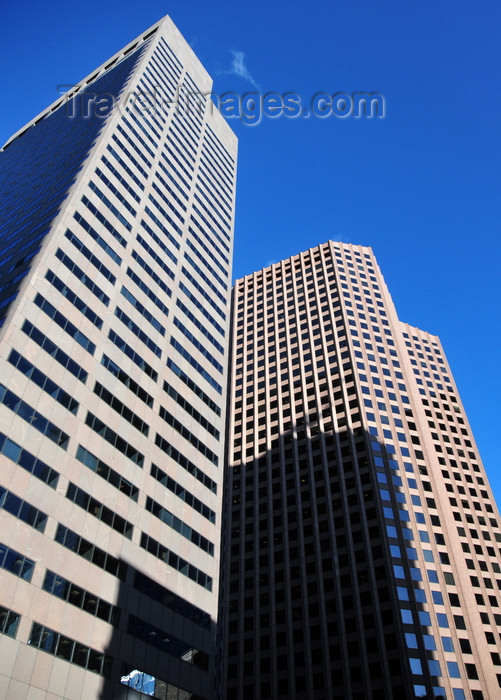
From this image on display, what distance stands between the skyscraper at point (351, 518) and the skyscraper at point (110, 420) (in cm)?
4212

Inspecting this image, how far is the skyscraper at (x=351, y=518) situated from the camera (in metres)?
84.0

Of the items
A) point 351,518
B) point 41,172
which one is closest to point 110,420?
point 41,172

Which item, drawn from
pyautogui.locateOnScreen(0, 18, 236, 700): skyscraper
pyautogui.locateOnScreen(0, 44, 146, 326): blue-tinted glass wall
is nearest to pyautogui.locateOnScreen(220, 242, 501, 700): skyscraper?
Answer: pyautogui.locateOnScreen(0, 18, 236, 700): skyscraper

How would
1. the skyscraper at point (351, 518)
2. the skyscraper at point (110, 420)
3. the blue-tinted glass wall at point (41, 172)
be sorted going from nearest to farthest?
the skyscraper at point (110, 420)
the blue-tinted glass wall at point (41, 172)
the skyscraper at point (351, 518)

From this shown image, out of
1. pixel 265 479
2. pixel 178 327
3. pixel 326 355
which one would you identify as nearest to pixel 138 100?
pixel 178 327

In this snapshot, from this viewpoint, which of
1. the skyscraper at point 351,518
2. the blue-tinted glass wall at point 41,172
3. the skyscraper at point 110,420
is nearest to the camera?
the skyscraper at point 110,420

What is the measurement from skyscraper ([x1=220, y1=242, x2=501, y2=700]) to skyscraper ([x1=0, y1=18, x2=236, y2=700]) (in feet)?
138

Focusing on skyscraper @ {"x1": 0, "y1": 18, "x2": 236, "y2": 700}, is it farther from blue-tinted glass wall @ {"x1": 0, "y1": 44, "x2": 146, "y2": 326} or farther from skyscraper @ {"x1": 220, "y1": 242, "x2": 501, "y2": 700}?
skyscraper @ {"x1": 220, "y1": 242, "x2": 501, "y2": 700}

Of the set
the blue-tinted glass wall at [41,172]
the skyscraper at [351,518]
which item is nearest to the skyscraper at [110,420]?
the blue-tinted glass wall at [41,172]

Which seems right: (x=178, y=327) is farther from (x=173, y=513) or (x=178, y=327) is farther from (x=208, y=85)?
(x=208, y=85)

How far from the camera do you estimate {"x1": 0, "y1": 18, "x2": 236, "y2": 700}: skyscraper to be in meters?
39.2

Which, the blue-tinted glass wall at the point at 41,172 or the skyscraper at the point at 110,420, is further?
the blue-tinted glass wall at the point at 41,172

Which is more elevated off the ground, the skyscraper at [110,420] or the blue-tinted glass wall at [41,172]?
the blue-tinted glass wall at [41,172]

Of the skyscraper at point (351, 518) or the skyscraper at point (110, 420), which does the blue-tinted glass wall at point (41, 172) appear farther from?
the skyscraper at point (351, 518)
